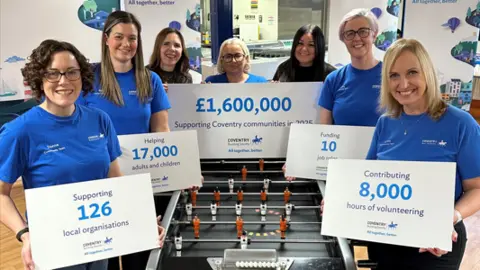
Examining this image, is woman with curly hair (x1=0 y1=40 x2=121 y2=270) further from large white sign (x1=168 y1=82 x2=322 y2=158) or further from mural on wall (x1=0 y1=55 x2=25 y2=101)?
mural on wall (x1=0 y1=55 x2=25 y2=101)

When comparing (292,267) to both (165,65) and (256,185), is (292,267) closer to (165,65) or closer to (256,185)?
(256,185)

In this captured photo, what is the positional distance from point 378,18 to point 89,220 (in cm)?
470

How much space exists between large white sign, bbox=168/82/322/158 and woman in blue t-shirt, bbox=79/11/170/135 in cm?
52

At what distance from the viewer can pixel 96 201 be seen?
1.61 metres

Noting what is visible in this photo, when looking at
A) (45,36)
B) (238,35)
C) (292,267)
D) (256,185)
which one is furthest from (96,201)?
(238,35)

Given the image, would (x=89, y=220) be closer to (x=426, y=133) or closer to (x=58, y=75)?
A: (x=58, y=75)

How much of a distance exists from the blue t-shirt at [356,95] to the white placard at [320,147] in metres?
0.08

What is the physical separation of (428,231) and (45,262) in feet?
4.72

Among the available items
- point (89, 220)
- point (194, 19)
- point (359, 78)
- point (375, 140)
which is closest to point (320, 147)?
point (359, 78)

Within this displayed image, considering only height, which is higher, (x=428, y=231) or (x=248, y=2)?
(x=248, y=2)

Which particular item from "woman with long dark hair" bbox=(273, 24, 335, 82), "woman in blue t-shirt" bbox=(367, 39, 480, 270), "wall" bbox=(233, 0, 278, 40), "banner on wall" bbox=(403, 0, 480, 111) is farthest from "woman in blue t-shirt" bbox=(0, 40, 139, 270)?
"wall" bbox=(233, 0, 278, 40)

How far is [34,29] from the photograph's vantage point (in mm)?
4746

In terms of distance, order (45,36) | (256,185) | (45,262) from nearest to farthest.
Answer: (45,262), (256,185), (45,36)

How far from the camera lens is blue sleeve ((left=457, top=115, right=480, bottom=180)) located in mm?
1603
